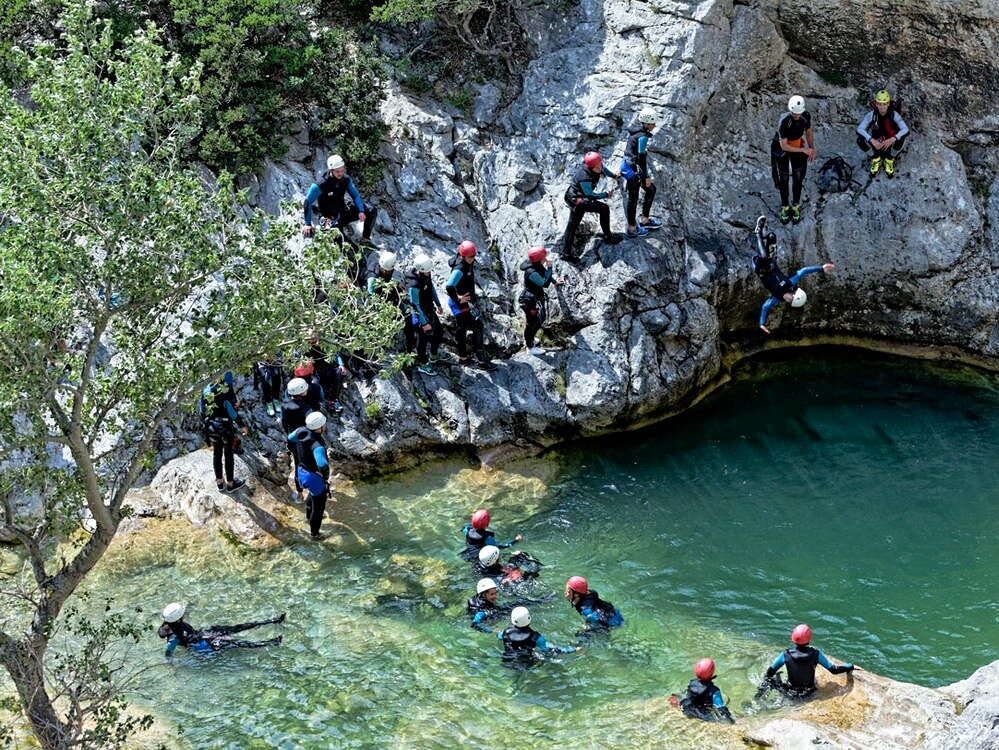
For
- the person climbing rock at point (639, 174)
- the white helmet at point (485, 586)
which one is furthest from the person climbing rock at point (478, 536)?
the person climbing rock at point (639, 174)

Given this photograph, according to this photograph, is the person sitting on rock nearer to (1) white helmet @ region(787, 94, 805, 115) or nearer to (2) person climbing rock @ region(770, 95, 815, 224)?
(2) person climbing rock @ region(770, 95, 815, 224)

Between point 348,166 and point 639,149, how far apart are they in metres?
5.33

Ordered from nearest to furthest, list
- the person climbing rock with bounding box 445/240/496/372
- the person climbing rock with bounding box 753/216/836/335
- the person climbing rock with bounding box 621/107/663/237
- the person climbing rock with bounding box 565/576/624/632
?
the person climbing rock with bounding box 565/576/624/632
the person climbing rock with bounding box 445/240/496/372
the person climbing rock with bounding box 621/107/663/237
the person climbing rock with bounding box 753/216/836/335

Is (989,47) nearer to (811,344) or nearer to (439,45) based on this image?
(811,344)

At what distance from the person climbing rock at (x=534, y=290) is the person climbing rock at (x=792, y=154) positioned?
185 inches

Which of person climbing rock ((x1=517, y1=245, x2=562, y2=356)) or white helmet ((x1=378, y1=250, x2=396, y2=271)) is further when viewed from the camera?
person climbing rock ((x1=517, y1=245, x2=562, y2=356))

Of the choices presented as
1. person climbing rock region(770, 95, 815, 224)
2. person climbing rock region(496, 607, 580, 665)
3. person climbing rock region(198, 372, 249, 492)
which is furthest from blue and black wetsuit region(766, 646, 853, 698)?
person climbing rock region(770, 95, 815, 224)

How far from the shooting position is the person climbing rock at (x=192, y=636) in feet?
49.0

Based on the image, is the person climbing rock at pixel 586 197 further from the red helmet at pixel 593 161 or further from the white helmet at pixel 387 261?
the white helmet at pixel 387 261

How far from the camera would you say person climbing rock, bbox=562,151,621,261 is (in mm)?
19422

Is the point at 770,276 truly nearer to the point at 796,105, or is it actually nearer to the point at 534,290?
the point at 796,105

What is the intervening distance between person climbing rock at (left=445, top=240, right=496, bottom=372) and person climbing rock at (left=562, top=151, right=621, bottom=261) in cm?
181

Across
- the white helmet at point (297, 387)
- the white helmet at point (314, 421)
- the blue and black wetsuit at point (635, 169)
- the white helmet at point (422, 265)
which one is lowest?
the white helmet at point (314, 421)

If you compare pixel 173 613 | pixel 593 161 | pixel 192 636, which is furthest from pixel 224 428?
pixel 593 161
